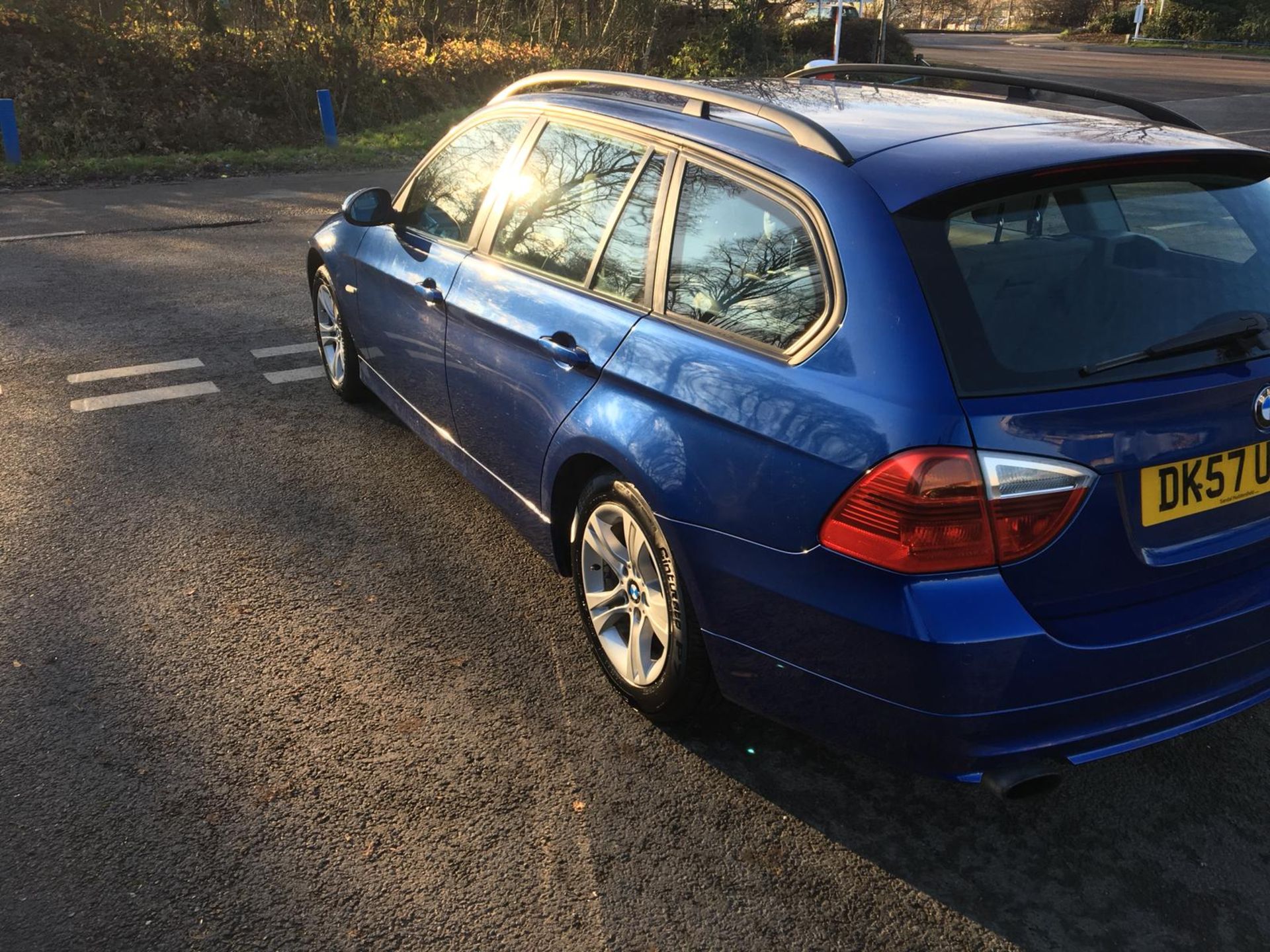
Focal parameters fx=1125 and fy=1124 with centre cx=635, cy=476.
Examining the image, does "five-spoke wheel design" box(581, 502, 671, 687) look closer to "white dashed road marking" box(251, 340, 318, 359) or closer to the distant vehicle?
"white dashed road marking" box(251, 340, 318, 359)

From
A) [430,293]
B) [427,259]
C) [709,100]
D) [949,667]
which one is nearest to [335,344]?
[427,259]

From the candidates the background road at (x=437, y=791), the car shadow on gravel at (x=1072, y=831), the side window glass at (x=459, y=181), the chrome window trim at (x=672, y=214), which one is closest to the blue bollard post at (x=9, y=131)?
the background road at (x=437, y=791)

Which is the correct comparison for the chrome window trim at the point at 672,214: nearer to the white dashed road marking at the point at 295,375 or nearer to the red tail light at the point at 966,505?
the red tail light at the point at 966,505

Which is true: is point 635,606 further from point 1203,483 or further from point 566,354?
point 1203,483

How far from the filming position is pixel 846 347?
96.6 inches

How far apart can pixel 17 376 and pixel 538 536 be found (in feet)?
13.8

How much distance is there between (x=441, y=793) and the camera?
2.91 m

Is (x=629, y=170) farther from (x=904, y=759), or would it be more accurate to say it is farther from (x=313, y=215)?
(x=313, y=215)

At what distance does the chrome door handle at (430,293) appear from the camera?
4.06m

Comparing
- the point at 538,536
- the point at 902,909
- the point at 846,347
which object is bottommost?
the point at 902,909

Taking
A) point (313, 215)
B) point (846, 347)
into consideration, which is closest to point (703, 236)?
point (846, 347)

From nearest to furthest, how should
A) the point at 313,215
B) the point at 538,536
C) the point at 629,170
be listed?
the point at 629,170 < the point at 538,536 < the point at 313,215

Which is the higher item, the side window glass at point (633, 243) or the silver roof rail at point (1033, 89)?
the silver roof rail at point (1033, 89)

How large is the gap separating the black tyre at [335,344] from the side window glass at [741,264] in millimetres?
2776
